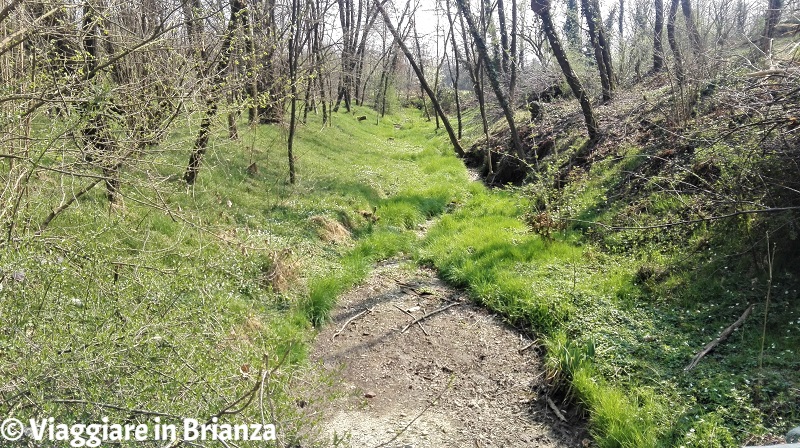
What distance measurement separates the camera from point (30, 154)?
127 inches

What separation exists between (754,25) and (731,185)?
11.8 meters

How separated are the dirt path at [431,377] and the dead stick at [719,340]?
3.66ft

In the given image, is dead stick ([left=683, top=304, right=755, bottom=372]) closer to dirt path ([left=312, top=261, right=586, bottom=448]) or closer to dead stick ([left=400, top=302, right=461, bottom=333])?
dirt path ([left=312, top=261, right=586, bottom=448])

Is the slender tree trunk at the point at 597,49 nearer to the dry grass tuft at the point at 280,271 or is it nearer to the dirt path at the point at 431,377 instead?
the dirt path at the point at 431,377

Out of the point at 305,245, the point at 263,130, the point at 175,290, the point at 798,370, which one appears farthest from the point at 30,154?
the point at 263,130

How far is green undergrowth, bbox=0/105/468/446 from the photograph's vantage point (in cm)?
232

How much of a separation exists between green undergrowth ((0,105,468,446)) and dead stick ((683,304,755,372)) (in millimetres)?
3117

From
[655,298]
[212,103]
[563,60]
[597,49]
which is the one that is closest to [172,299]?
[212,103]

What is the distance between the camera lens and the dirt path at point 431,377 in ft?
13.1

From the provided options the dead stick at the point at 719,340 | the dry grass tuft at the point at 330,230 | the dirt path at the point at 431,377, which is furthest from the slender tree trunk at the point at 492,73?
the dead stick at the point at 719,340

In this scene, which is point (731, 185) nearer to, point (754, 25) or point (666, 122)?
point (666, 122)

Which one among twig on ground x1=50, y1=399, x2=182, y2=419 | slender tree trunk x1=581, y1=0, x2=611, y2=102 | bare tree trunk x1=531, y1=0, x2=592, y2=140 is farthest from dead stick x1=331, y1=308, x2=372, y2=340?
slender tree trunk x1=581, y1=0, x2=611, y2=102

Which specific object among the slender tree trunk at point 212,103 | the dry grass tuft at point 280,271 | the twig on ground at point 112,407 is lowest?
the dry grass tuft at point 280,271

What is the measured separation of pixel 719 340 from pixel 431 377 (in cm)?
259
